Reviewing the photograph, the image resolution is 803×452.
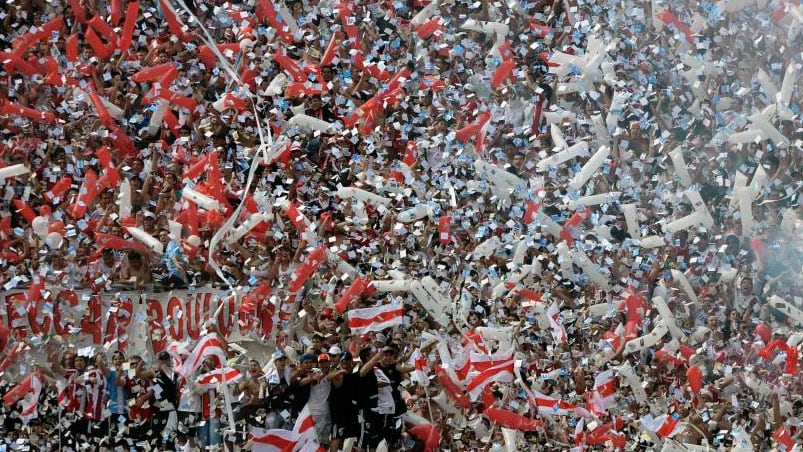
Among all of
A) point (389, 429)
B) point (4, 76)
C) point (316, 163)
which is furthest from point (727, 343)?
point (4, 76)

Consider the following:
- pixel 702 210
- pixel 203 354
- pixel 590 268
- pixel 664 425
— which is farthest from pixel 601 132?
pixel 203 354

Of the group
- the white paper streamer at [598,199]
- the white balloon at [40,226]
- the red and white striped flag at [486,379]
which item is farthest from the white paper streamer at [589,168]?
the white balloon at [40,226]

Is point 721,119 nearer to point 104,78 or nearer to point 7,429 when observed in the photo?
A: point 104,78

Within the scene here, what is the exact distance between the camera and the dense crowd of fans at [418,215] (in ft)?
28.0

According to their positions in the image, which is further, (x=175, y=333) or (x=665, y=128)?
(x=665, y=128)

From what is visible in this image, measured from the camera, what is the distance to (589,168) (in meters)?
9.48

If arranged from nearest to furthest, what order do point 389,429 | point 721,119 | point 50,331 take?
point 389,429
point 50,331
point 721,119

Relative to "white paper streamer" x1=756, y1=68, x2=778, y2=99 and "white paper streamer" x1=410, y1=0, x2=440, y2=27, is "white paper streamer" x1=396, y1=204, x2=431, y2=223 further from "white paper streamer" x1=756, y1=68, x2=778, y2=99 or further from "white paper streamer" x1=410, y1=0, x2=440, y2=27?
"white paper streamer" x1=756, y1=68, x2=778, y2=99

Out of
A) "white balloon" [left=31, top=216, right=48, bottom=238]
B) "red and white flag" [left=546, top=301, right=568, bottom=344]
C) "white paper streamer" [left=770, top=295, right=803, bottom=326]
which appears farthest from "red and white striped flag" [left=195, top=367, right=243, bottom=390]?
"white paper streamer" [left=770, top=295, right=803, bottom=326]

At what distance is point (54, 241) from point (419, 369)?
280 cm

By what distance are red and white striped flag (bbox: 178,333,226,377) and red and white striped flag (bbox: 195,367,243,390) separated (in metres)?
0.06

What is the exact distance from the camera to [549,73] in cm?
1001

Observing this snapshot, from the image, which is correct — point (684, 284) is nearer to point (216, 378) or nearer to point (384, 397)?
point (384, 397)

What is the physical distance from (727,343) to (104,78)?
500 cm
